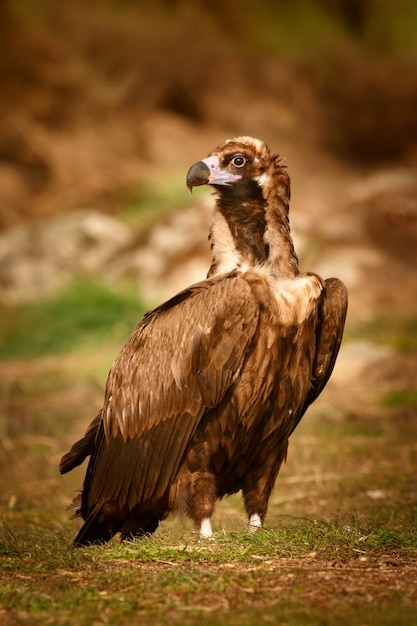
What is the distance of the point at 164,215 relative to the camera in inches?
708


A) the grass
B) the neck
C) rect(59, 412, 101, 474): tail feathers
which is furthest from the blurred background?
the neck

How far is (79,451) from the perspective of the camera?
5352 millimetres

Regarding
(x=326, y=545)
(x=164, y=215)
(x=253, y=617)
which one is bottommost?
(x=253, y=617)

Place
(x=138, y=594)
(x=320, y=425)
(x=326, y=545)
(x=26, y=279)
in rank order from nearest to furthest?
(x=138, y=594), (x=326, y=545), (x=320, y=425), (x=26, y=279)

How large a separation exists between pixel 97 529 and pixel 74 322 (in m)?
9.22

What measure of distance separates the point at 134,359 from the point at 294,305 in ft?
2.68

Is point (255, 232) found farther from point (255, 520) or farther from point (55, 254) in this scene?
point (55, 254)

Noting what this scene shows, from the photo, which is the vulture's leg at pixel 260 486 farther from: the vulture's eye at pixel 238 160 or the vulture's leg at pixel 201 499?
the vulture's eye at pixel 238 160

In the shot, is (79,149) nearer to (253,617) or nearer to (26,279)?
(26,279)

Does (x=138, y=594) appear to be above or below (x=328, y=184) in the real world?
below

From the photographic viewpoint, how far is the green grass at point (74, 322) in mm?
14031

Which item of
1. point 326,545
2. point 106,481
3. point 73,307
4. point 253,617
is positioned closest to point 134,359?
point 106,481

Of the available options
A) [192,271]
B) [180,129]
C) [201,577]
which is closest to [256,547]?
[201,577]

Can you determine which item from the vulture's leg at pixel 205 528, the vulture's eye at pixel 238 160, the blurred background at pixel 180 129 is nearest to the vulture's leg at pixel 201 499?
the vulture's leg at pixel 205 528
